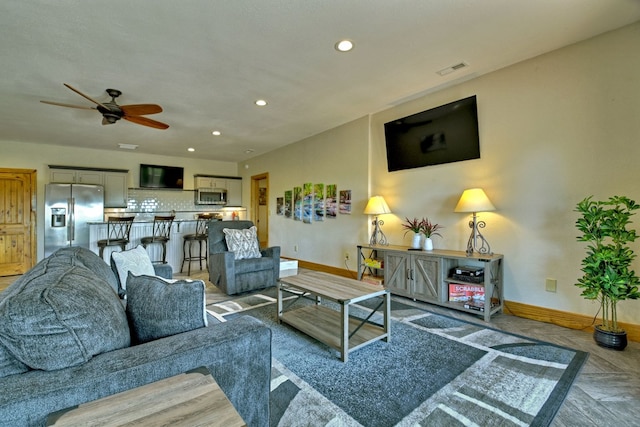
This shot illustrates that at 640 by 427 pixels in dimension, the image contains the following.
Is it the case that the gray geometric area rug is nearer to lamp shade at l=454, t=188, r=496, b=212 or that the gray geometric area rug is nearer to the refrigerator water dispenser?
lamp shade at l=454, t=188, r=496, b=212

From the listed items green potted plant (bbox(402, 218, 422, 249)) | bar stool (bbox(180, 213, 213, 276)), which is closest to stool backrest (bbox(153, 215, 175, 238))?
bar stool (bbox(180, 213, 213, 276))

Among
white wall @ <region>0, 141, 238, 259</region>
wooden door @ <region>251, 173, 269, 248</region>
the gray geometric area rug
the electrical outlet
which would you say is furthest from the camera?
wooden door @ <region>251, 173, 269, 248</region>

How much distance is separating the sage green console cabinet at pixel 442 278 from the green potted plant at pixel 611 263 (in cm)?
78

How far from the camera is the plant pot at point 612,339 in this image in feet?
7.70

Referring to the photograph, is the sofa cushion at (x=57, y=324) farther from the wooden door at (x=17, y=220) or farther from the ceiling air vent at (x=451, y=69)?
the wooden door at (x=17, y=220)

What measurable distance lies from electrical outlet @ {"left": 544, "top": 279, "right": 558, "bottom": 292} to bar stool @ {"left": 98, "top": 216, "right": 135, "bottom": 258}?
574 centimetres

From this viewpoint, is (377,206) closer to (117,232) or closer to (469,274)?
(469,274)

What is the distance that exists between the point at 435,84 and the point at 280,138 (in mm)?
3176

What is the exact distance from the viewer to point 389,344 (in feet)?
8.04

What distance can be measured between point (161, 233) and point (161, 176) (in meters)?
2.39

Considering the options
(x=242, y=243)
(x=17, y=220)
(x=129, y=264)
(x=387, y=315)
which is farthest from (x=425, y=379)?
(x=17, y=220)

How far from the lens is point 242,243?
4.22 metres

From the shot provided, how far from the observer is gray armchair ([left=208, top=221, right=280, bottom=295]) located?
3.85 meters

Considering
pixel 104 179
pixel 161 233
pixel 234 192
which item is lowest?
pixel 161 233
